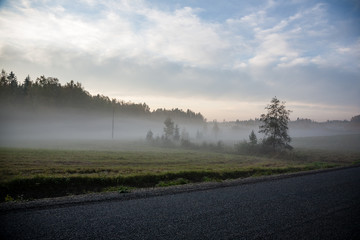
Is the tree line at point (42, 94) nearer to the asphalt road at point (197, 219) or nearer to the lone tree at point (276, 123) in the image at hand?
the lone tree at point (276, 123)

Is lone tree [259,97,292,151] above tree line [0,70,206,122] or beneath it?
beneath

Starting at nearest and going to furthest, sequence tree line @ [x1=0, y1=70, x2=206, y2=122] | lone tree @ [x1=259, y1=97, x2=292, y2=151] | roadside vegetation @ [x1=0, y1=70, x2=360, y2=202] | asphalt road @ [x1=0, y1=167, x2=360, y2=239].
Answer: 1. asphalt road @ [x1=0, y1=167, x2=360, y2=239]
2. roadside vegetation @ [x1=0, y1=70, x2=360, y2=202]
3. lone tree @ [x1=259, y1=97, x2=292, y2=151]
4. tree line @ [x1=0, y1=70, x2=206, y2=122]

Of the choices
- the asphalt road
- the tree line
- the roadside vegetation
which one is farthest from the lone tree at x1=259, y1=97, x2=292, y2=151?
the tree line

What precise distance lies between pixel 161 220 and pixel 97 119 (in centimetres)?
13332

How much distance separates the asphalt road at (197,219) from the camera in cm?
Result: 521

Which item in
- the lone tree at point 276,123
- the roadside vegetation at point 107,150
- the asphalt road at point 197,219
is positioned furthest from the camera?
the lone tree at point 276,123

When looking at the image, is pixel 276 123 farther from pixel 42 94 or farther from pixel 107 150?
pixel 42 94

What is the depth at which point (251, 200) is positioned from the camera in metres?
8.40

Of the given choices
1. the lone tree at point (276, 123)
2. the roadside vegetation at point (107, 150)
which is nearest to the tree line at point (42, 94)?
the roadside vegetation at point (107, 150)

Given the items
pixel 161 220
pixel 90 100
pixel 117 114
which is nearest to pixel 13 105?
pixel 90 100

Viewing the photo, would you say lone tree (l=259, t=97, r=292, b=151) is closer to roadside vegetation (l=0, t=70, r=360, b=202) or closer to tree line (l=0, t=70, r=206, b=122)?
roadside vegetation (l=0, t=70, r=360, b=202)

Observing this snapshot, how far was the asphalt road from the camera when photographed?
5.21m

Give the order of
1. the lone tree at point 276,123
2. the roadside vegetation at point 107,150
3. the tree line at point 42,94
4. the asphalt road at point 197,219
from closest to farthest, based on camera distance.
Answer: the asphalt road at point 197,219 → the roadside vegetation at point 107,150 → the lone tree at point 276,123 → the tree line at point 42,94

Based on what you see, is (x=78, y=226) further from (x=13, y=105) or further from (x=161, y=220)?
(x=13, y=105)
